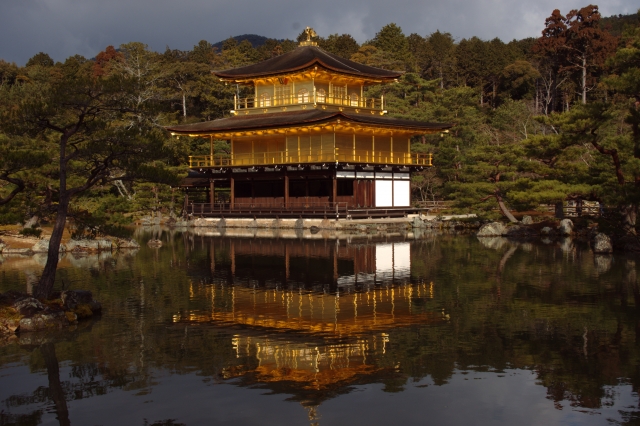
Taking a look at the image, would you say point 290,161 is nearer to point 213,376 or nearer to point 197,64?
point 213,376

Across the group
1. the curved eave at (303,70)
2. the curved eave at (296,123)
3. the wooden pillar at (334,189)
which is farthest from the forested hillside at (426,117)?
the wooden pillar at (334,189)

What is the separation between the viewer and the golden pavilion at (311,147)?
143 ft

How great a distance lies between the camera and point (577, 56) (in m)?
69.2

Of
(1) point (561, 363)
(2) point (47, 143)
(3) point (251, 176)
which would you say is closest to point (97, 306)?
(1) point (561, 363)

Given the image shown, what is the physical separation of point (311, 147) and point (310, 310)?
3008cm

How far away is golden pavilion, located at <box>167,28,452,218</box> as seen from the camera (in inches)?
1715

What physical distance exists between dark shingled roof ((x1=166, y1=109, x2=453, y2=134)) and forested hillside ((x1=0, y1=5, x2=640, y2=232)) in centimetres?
334

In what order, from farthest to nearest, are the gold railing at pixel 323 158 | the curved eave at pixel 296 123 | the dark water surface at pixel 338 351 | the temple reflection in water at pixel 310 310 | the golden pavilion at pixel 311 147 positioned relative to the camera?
1. the golden pavilion at pixel 311 147
2. the gold railing at pixel 323 158
3. the curved eave at pixel 296 123
4. the temple reflection in water at pixel 310 310
5. the dark water surface at pixel 338 351

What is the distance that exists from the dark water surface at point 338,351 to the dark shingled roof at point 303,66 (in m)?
26.6

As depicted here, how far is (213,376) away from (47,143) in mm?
24517

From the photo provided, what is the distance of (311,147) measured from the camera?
148 feet

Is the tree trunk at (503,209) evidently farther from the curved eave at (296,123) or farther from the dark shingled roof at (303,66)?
the dark shingled roof at (303,66)

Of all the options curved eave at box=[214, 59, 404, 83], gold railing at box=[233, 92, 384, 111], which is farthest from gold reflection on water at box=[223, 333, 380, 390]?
gold railing at box=[233, 92, 384, 111]

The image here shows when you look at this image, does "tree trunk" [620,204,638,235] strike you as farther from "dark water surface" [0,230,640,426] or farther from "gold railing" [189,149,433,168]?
"gold railing" [189,149,433,168]
